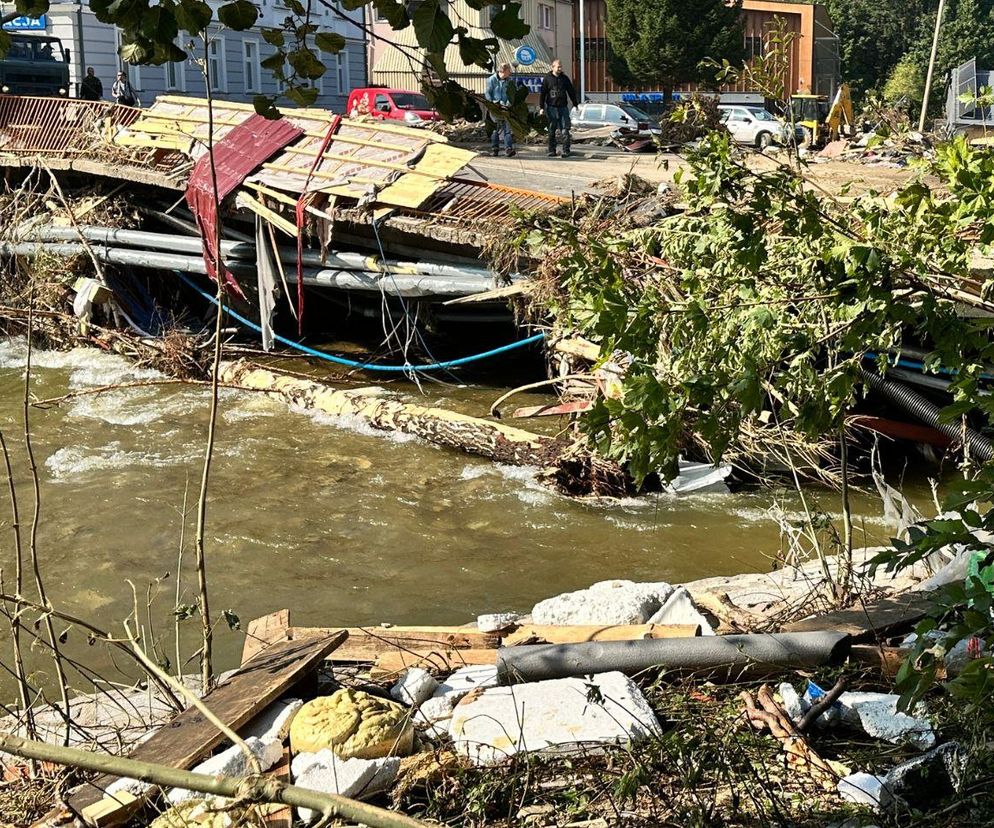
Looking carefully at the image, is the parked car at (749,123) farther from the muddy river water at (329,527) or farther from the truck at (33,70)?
the muddy river water at (329,527)

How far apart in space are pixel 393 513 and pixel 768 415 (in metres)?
3.04

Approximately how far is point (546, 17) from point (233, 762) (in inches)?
2179

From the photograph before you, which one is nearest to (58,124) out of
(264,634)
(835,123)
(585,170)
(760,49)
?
(585,170)

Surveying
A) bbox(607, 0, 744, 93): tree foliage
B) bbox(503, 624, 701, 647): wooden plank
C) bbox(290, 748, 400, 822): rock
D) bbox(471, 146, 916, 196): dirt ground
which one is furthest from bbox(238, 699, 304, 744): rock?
bbox(607, 0, 744, 93): tree foliage

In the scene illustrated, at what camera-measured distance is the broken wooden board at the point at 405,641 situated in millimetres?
5340

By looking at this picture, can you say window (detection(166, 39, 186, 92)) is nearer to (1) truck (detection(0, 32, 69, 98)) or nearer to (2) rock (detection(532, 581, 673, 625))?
(1) truck (detection(0, 32, 69, 98))

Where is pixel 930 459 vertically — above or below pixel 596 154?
below

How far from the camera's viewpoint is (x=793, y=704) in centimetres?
449

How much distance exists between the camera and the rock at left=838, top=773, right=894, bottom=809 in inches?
147

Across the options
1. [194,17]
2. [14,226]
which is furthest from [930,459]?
[14,226]

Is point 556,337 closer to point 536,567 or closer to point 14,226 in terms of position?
point 536,567

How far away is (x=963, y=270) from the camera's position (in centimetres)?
466

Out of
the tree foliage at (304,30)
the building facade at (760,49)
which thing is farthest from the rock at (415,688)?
the building facade at (760,49)

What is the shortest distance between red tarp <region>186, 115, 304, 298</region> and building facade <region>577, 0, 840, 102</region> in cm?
3955
